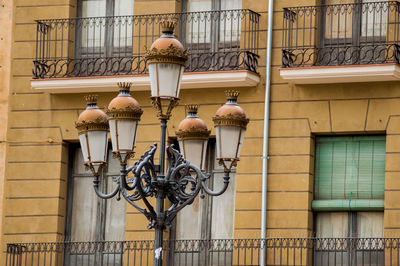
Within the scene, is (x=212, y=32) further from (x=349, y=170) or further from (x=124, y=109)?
(x=124, y=109)

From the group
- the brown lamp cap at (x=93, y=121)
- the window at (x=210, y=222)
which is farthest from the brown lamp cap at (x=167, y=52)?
the window at (x=210, y=222)

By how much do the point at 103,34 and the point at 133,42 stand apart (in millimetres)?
661

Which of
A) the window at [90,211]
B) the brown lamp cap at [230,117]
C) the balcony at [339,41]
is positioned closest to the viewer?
the brown lamp cap at [230,117]

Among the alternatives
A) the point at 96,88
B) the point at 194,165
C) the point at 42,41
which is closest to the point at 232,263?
the point at 96,88

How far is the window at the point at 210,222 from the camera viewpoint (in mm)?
22516

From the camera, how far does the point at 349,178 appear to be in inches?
859

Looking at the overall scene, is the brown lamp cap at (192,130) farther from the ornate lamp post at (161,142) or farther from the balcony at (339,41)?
the balcony at (339,41)

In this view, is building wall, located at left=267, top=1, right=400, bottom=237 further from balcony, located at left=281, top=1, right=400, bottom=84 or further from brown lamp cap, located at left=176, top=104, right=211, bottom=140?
brown lamp cap, located at left=176, top=104, right=211, bottom=140

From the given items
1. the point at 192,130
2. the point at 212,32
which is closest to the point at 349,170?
the point at 212,32

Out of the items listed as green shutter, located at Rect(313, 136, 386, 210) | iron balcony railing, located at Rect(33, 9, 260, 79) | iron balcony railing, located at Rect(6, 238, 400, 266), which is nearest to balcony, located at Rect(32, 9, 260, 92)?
iron balcony railing, located at Rect(33, 9, 260, 79)

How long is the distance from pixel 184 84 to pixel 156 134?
1101 mm

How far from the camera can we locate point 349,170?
21.8m

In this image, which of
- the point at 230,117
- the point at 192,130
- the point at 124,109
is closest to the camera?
the point at 124,109

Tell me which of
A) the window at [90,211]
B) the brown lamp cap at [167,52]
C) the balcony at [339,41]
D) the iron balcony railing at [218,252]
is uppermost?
the balcony at [339,41]
